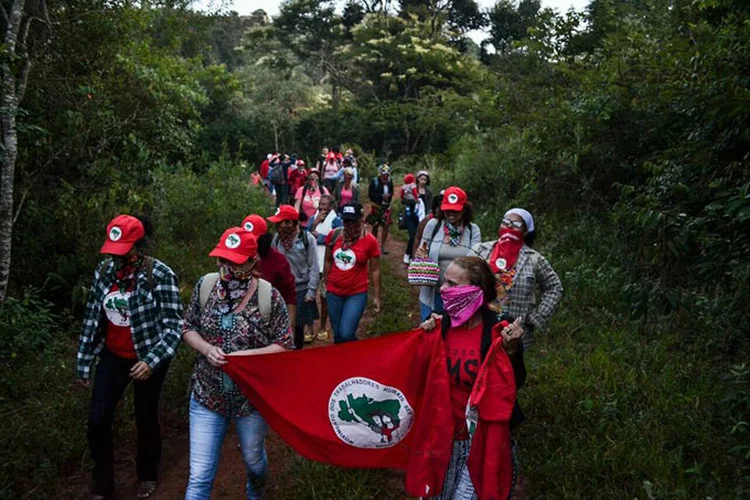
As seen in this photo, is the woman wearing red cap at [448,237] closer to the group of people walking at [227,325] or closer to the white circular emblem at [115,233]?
the group of people walking at [227,325]

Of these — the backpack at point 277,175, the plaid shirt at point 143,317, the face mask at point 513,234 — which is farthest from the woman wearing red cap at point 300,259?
the backpack at point 277,175

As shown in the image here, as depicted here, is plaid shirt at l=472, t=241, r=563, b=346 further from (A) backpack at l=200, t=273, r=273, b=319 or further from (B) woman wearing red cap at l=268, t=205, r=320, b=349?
(B) woman wearing red cap at l=268, t=205, r=320, b=349

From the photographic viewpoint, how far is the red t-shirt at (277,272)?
5.79 metres

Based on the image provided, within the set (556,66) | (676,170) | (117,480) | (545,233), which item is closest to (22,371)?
(117,480)

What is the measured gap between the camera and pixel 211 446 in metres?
4.07

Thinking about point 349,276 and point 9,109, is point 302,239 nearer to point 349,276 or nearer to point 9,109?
point 349,276

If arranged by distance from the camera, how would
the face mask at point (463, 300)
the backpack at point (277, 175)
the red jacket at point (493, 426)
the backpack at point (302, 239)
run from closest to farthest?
the red jacket at point (493, 426) < the face mask at point (463, 300) < the backpack at point (302, 239) < the backpack at point (277, 175)

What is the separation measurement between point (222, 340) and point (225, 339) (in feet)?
0.07

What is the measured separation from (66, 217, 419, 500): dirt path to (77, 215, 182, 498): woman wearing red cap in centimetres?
73

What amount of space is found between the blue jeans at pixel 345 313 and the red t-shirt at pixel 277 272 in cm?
118

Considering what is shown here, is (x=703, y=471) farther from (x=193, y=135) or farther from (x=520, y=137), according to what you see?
(x=520, y=137)

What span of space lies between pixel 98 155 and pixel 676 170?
748 centimetres

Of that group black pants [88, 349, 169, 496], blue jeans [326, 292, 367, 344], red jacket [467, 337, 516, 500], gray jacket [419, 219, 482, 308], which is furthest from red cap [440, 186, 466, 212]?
black pants [88, 349, 169, 496]

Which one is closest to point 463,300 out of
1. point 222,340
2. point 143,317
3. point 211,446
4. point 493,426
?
point 493,426
